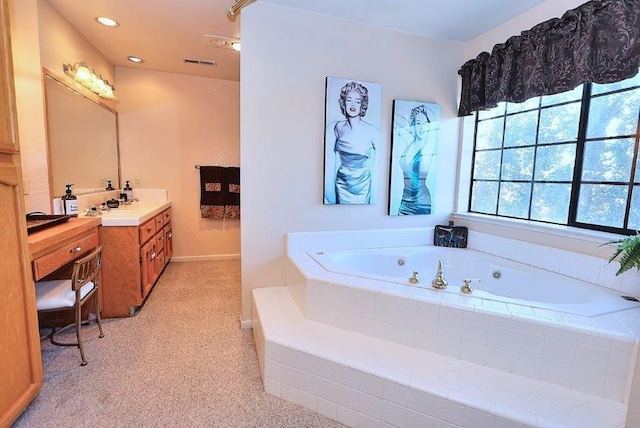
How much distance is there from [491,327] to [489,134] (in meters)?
2.00

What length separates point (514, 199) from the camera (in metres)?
2.57

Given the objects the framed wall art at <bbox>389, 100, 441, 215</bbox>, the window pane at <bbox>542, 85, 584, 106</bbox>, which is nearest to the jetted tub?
the framed wall art at <bbox>389, 100, 441, 215</bbox>

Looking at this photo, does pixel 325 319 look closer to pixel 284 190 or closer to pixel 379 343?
pixel 379 343

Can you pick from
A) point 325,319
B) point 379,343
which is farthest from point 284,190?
point 379,343

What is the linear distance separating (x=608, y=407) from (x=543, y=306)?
1.48 ft

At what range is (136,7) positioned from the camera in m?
2.33

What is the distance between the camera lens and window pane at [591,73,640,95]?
1.79m

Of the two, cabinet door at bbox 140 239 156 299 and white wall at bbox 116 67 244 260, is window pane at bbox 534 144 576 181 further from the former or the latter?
white wall at bbox 116 67 244 260

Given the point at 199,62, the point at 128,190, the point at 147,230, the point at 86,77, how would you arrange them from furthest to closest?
the point at 128,190 < the point at 199,62 < the point at 147,230 < the point at 86,77

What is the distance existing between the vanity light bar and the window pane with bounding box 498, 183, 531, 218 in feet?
12.8

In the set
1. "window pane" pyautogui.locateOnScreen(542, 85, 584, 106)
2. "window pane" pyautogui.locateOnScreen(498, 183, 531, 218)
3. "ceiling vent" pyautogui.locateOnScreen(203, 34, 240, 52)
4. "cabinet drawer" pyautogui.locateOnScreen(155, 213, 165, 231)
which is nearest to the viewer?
"window pane" pyautogui.locateOnScreen(542, 85, 584, 106)

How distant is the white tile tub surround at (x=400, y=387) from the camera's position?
1244 millimetres

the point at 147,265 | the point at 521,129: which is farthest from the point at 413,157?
the point at 147,265

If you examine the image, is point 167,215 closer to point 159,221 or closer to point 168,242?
point 168,242
